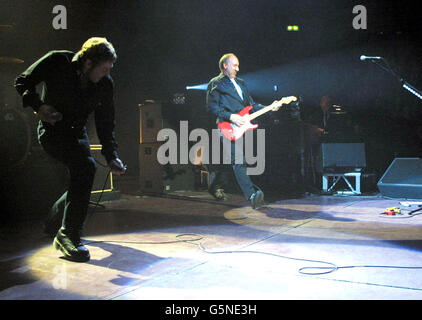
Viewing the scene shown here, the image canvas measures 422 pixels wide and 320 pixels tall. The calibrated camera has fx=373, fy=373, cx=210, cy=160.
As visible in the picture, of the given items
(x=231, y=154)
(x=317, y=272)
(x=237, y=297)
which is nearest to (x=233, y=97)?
(x=231, y=154)

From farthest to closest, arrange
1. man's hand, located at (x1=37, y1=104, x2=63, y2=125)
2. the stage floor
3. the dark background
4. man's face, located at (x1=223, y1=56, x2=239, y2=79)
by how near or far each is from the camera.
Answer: the dark background
man's face, located at (x1=223, y1=56, x2=239, y2=79)
man's hand, located at (x1=37, y1=104, x2=63, y2=125)
the stage floor

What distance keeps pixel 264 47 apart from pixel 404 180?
5000 millimetres

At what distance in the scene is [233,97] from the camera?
5.24m

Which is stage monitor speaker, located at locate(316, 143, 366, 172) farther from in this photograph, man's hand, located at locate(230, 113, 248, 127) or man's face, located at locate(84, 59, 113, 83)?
man's face, located at locate(84, 59, 113, 83)

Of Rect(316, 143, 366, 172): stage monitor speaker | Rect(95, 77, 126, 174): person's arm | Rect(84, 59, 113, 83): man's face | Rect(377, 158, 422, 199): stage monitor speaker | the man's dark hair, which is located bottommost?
Rect(377, 158, 422, 199): stage monitor speaker

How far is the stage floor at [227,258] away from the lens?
77.8 inches

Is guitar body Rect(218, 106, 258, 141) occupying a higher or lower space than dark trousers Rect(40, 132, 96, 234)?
higher

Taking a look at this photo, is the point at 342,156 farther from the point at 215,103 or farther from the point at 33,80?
the point at 33,80

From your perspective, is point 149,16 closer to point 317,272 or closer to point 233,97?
point 233,97

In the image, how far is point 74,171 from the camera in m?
2.70

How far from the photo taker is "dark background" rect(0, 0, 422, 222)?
23.0ft

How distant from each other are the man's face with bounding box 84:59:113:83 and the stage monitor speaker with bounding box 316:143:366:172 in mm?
5017

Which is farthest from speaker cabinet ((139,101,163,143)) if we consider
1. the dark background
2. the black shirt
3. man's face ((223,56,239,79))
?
the black shirt

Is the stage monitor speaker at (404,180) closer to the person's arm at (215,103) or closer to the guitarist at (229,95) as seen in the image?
the guitarist at (229,95)
